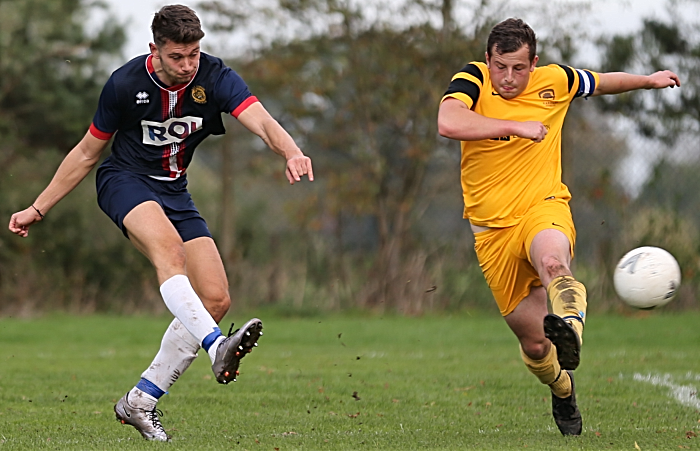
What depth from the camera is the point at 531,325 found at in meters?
5.35

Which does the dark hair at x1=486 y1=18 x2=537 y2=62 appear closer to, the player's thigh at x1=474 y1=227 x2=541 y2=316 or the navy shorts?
the player's thigh at x1=474 y1=227 x2=541 y2=316

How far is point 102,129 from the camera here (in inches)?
205

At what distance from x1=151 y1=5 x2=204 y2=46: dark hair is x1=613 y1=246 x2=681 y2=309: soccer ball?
263 centimetres

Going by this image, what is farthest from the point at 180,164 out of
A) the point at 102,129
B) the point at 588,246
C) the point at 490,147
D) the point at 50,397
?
the point at 588,246

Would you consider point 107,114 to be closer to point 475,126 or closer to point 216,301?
point 216,301

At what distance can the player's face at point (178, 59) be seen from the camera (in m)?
4.82

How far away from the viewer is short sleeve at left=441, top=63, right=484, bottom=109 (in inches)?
203

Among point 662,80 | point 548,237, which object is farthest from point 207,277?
point 662,80

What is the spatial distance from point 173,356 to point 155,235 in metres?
0.74

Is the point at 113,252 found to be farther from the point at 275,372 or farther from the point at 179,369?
the point at 179,369

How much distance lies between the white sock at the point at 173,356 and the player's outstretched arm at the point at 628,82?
108 inches

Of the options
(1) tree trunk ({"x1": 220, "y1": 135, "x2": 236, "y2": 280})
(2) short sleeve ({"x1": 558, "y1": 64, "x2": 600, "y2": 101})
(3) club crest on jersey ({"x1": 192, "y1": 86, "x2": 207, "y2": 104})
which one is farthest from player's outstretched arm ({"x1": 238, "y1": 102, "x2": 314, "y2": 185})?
(1) tree trunk ({"x1": 220, "y1": 135, "x2": 236, "y2": 280})

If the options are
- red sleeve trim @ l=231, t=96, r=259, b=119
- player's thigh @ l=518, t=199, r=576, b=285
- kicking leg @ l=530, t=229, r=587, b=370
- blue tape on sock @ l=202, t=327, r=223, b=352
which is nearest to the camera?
kicking leg @ l=530, t=229, r=587, b=370

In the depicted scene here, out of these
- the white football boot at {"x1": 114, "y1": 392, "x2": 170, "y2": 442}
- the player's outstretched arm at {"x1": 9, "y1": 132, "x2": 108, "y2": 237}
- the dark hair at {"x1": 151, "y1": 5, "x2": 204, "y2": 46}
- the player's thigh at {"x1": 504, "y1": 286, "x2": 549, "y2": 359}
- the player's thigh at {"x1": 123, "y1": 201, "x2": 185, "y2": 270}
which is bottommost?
the white football boot at {"x1": 114, "y1": 392, "x2": 170, "y2": 442}
